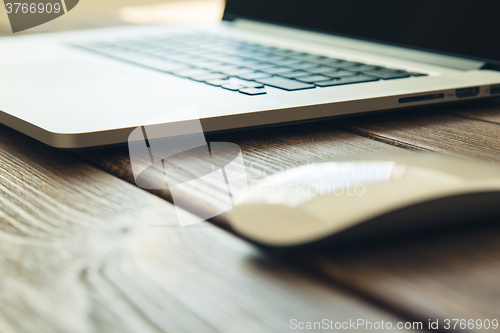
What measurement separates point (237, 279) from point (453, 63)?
590 millimetres

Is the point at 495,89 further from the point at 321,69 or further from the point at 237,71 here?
the point at 237,71

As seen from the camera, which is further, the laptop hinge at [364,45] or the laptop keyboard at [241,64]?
the laptop hinge at [364,45]

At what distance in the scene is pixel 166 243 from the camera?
30 centimetres

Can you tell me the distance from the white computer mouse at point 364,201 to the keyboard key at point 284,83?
0.27 m

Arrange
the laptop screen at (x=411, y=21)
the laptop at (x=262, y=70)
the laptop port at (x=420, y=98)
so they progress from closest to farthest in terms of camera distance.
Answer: the laptop at (x=262, y=70) → the laptop port at (x=420, y=98) → the laptop screen at (x=411, y=21)

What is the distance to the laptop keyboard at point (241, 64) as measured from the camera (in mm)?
594

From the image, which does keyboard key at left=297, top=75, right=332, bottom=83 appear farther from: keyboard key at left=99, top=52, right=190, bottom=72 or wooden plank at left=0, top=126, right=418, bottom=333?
wooden plank at left=0, top=126, right=418, bottom=333

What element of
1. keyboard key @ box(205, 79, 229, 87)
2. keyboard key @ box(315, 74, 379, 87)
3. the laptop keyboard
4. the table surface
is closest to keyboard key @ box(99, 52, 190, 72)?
the laptop keyboard

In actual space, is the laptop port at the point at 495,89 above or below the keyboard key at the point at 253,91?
below

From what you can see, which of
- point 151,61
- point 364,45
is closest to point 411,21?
point 364,45

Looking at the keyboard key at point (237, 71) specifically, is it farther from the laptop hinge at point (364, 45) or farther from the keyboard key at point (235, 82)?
the laptop hinge at point (364, 45)

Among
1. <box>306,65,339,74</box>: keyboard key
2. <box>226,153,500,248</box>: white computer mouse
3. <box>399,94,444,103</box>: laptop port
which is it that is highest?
<box>306,65,339,74</box>: keyboard key

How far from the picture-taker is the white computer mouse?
0.85ft

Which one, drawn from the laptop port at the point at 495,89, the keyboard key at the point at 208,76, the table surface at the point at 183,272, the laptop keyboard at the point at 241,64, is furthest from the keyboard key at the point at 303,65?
the table surface at the point at 183,272
